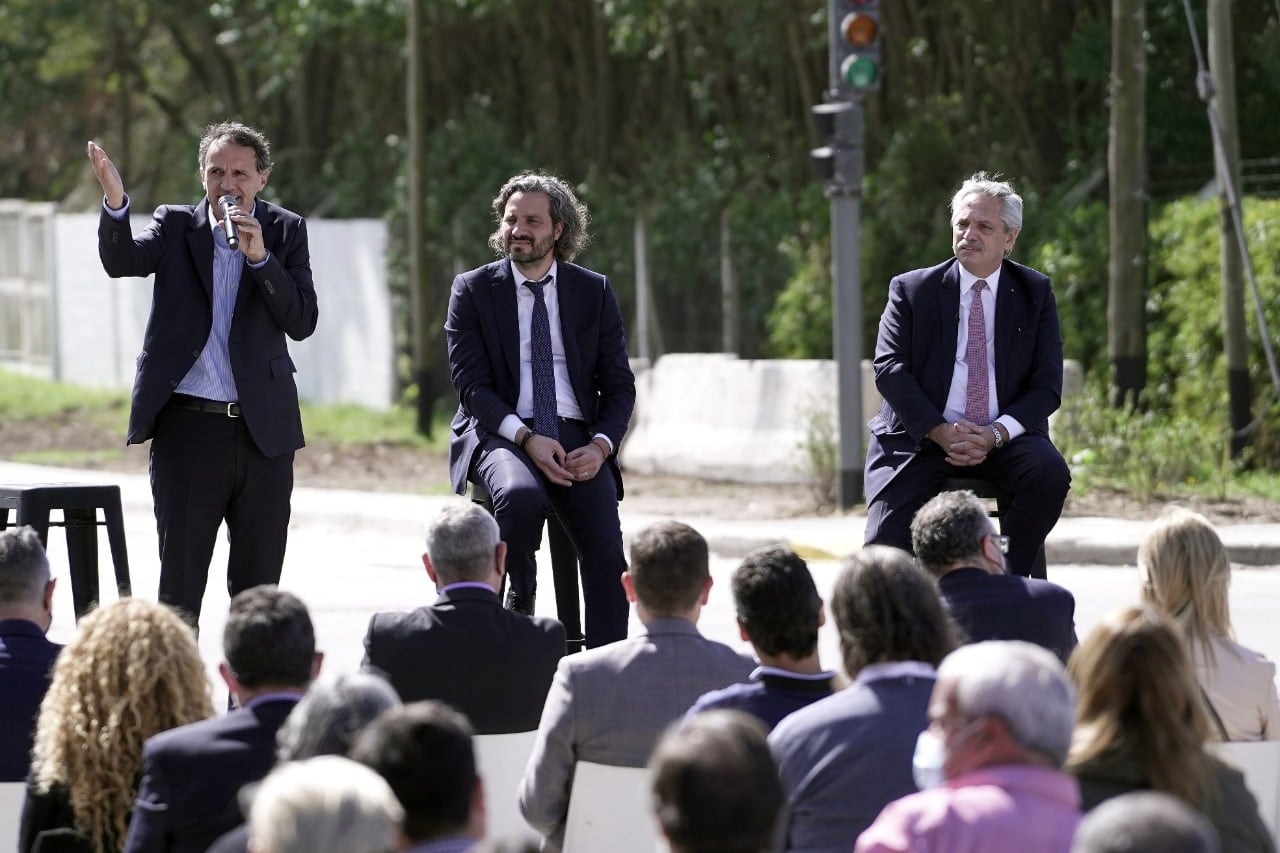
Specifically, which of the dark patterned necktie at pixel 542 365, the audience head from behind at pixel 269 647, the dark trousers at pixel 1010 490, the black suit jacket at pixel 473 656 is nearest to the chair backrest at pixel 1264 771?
the black suit jacket at pixel 473 656

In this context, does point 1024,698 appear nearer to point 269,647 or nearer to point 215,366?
point 269,647

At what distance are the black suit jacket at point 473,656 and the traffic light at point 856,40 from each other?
29.8 ft

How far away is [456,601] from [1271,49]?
46.9ft

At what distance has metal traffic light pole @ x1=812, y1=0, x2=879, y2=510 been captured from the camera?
47.0 feet

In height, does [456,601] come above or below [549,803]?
above

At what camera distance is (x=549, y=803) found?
16.9 ft

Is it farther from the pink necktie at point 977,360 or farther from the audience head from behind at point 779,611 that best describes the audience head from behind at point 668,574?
the pink necktie at point 977,360

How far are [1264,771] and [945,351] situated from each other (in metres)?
3.11

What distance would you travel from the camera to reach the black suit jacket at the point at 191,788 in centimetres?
446

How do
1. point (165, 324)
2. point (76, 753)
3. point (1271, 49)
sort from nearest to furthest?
1. point (76, 753)
2. point (165, 324)
3. point (1271, 49)

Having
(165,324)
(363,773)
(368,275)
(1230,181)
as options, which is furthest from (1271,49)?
(363,773)

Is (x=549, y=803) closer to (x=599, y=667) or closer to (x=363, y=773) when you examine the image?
(x=599, y=667)

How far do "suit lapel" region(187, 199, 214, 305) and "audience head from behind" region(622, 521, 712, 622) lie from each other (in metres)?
2.44

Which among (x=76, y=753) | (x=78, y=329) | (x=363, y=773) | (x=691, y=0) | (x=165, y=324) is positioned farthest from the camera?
(x=78, y=329)
